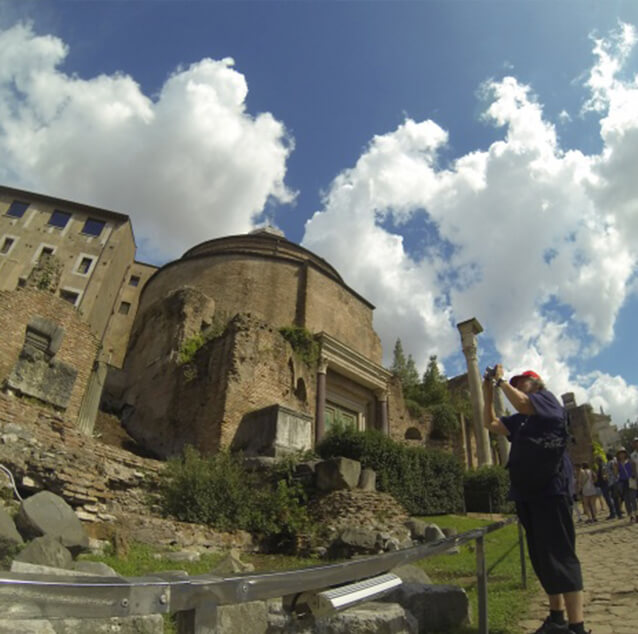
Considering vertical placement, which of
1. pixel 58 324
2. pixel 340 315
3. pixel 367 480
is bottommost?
pixel 367 480

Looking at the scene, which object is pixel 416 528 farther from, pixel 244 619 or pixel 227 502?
pixel 244 619

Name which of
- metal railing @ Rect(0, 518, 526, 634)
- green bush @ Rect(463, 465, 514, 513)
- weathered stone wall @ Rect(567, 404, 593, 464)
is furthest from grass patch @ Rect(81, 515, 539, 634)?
weathered stone wall @ Rect(567, 404, 593, 464)

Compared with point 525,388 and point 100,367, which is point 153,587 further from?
point 100,367

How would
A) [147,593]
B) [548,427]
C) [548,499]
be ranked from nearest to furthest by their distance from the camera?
[147,593]
[548,499]
[548,427]

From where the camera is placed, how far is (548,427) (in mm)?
3057

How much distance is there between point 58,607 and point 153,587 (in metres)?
0.20

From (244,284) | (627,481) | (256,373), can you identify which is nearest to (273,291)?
(244,284)

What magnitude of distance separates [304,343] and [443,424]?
34.3 feet

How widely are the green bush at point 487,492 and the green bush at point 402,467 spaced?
230cm

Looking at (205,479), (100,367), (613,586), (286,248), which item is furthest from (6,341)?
(286,248)

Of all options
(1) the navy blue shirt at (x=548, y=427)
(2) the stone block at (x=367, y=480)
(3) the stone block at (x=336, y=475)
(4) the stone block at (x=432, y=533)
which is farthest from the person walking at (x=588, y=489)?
(1) the navy blue shirt at (x=548, y=427)

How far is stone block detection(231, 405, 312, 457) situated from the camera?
12.0 m

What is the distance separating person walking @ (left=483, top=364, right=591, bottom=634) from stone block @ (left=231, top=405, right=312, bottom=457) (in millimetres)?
9001

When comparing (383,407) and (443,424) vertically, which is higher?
(383,407)
